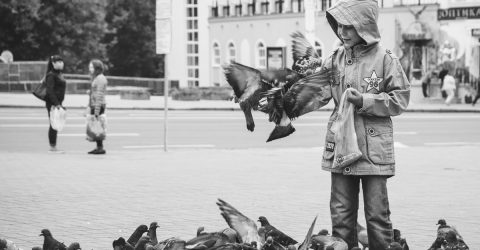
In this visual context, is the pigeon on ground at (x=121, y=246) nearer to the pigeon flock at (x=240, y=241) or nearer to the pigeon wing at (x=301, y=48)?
the pigeon flock at (x=240, y=241)

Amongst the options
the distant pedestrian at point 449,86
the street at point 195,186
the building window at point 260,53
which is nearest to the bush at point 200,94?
the distant pedestrian at point 449,86

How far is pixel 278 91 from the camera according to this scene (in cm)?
655

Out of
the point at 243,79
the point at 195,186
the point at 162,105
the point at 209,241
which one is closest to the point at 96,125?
the point at 195,186

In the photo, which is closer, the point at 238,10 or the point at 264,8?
the point at 264,8

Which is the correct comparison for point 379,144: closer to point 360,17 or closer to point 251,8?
point 360,17

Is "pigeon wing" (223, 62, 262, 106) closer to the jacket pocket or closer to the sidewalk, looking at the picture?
the jacket pocket

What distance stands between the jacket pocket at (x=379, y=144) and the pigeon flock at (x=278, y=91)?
363 millimetres

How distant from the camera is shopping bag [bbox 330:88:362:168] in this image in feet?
21.2

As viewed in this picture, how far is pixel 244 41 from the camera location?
61.1m

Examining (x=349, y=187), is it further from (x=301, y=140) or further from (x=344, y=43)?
(x=301, y=140)

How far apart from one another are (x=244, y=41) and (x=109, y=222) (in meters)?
51.3

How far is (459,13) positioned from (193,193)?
37694 mm

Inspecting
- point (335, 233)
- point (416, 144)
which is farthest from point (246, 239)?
point (416, 144)

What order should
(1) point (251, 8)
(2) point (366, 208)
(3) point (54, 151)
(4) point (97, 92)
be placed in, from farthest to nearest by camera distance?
(1) point (251, 8) → (3) point (54, 151) → (4) point (97, 92) → (2) point (366, 208)
